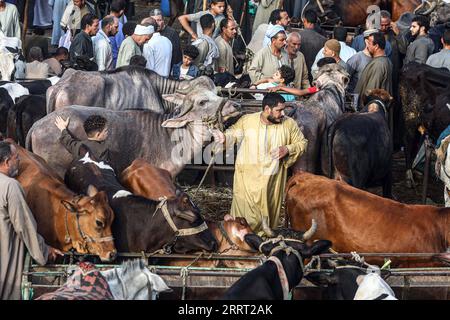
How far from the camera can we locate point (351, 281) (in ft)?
31.1

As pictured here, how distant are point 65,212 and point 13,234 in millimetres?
865

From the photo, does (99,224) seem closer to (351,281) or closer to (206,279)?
(206,279)

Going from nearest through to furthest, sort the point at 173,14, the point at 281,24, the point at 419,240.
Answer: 1. the point at 419,240
2. the point at 281,24
3. the point at 173,14

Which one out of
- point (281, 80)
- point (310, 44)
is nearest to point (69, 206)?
point (281, 80)

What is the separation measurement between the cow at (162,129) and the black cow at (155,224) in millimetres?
2171

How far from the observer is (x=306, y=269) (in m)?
9.91

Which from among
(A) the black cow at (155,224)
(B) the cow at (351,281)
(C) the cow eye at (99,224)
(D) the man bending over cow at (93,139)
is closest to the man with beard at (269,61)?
(D) the man bending over cow at (93,139)

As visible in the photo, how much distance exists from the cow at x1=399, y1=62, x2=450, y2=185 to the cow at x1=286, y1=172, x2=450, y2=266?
4.46m

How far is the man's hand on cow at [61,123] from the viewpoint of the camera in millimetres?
12453
